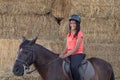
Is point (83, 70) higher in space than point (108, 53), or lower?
higher

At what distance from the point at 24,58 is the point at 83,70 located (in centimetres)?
116

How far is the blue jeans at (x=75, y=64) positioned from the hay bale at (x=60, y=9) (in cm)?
293

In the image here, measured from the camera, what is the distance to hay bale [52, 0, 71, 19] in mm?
10453

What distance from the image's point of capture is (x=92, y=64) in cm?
803

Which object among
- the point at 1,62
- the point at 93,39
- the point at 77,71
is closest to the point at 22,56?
the point at 77,71

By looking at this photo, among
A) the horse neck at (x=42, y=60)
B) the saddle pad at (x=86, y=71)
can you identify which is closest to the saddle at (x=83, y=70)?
the saddle pad at (x=86, y=71)

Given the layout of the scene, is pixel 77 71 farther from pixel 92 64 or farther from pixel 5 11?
pixel 5 11

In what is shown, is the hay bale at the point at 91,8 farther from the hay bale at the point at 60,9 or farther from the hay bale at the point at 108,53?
the hay bale at the point at 108,53

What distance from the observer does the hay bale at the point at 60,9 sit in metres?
10.5

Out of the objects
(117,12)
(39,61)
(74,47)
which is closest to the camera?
(39,61)

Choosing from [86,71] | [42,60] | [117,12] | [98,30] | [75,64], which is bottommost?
[86,71]

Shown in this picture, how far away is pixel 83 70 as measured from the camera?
7680mm

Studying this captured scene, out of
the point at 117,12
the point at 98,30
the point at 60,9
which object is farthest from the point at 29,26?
the point at 117,12

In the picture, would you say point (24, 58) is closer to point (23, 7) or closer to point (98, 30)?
point (23, 7)
